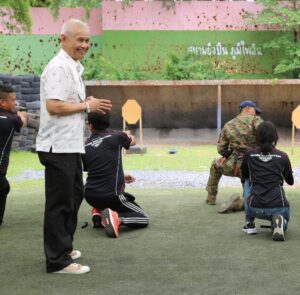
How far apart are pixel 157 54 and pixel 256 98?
4248mm

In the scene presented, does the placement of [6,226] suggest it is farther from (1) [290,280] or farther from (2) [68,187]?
(1) [290,280]

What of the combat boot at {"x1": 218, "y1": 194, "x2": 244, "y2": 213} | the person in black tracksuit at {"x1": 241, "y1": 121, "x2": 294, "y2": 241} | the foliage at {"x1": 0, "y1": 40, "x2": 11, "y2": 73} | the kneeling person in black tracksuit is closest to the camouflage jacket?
the combat boot at {"x1": 218, "y1": 194, "x2": 244, "y2": 213}

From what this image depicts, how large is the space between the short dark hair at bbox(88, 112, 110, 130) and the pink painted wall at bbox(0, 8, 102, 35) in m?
15.5

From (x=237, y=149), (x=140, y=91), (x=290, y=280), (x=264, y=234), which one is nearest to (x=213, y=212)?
(x=237, y=149)

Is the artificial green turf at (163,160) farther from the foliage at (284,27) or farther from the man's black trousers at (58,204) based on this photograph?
the man's black trousers at (58,204)

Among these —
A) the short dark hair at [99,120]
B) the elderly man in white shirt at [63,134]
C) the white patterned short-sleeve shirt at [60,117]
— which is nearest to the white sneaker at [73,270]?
the elderly man in white shirt at [63,134]

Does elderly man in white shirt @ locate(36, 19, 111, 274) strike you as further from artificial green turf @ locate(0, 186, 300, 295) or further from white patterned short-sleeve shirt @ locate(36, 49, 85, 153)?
artificial green turf @ locate(0, 186, 300, 295)

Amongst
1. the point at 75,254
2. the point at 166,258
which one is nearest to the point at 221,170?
the point at 166,258

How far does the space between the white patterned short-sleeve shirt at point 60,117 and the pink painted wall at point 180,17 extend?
54.8 feet

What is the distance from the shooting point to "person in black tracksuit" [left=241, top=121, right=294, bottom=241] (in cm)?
525

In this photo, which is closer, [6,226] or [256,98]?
[6,226]

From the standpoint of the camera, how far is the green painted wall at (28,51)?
67.2 feet

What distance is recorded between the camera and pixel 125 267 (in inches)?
170

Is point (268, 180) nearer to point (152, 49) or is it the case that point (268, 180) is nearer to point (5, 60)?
point (152, 49)
